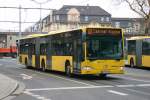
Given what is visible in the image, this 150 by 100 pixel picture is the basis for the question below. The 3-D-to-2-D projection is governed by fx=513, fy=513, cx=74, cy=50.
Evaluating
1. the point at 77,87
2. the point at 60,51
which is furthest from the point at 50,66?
the point at 77,87

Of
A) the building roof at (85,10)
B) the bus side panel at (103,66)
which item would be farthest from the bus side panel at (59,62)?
the building roof at (85,10)

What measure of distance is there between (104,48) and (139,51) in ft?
57.2

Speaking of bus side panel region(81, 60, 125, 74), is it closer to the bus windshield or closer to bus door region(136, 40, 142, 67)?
the bus windshield

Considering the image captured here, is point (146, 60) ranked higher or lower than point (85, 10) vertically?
lower

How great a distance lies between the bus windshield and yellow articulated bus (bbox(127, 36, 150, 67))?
14549mm

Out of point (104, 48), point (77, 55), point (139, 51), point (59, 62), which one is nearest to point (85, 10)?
point (139, 51)

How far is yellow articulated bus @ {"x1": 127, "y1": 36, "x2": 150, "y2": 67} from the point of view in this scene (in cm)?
4220

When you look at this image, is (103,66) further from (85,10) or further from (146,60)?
(85,10)

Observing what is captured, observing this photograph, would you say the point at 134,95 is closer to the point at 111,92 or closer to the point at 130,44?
the point at 111,92

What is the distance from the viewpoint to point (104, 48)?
1063 inches

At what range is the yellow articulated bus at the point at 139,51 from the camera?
4220 centimetres

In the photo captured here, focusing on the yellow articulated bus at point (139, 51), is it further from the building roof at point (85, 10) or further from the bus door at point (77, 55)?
the building roof at point (85, 10)

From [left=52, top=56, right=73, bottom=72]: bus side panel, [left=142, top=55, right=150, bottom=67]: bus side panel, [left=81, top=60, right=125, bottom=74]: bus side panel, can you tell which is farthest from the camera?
[left=142, top=55, right=150, bottom=67]: bus side panel

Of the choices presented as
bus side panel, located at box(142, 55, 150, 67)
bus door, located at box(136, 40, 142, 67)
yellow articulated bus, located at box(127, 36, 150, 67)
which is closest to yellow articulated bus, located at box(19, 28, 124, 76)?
bus side panel, located at box(142, 55, 150, 67)
